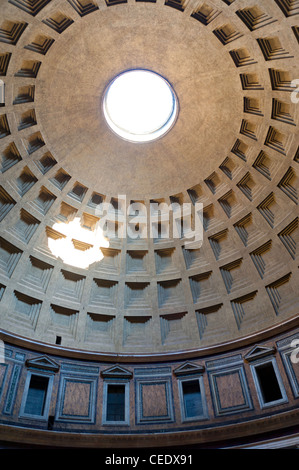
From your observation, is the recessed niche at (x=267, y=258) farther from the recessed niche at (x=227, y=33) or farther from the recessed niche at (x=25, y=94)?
the recessed niche at (x=25, y=94)

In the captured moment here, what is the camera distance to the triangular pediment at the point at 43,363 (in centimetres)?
1866

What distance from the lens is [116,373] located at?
65.0ft

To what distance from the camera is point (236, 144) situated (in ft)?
69.1

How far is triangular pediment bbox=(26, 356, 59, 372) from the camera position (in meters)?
18.7

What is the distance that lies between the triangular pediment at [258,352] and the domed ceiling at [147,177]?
116 centimetres

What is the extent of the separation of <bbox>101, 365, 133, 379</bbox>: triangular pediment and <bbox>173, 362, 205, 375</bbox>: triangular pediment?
7.24 feet

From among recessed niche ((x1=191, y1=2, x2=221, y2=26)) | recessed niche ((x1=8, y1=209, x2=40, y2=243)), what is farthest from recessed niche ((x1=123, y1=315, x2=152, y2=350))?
recessed niche ((x1=191, y1=2, x2=221, y2=26))

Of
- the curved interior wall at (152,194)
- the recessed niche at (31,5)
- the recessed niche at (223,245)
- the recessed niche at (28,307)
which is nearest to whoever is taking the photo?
the recessed niche at (31,5)

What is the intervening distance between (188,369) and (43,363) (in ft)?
21.7

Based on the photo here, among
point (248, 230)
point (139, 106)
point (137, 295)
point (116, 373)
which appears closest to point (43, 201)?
point (137, 295)

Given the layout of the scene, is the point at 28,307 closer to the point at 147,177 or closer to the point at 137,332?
the point at 137,332

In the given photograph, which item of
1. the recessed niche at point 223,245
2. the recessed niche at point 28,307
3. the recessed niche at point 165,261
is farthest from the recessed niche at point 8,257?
the recessed niche at point 223,245

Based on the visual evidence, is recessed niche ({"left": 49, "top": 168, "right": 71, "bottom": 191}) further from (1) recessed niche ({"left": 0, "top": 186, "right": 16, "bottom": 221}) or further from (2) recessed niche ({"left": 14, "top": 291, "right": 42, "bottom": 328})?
(2) recessed niche ({"left": 14, "top": 291, "right": 42, "bottom": 328})

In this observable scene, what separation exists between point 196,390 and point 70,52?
16.2 m
